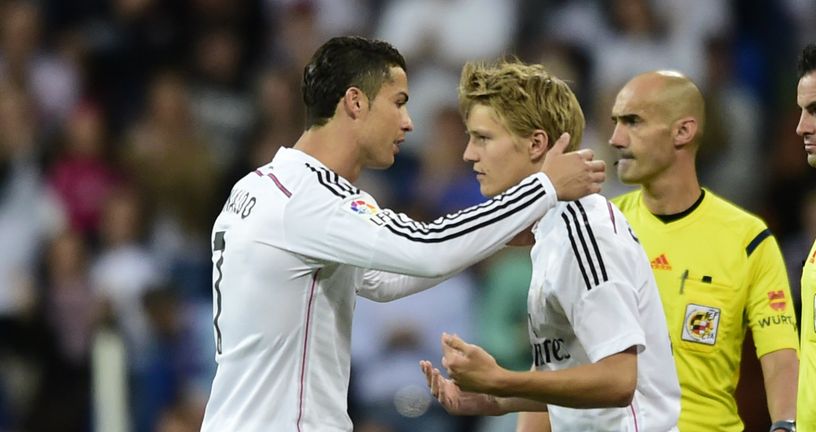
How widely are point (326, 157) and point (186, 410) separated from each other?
Result: 163 inches

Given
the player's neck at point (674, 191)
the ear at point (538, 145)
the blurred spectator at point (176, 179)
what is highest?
the blurred spectator at point (176, 179)

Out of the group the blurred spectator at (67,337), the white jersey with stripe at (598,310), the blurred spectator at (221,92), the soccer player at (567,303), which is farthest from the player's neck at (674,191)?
the blurred spectator at (221,92)

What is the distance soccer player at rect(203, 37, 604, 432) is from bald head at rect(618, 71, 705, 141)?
136 cm

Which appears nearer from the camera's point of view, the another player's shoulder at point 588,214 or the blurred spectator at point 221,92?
the another player's shoulder at point 588,214

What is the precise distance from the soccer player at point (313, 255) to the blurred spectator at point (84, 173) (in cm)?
531

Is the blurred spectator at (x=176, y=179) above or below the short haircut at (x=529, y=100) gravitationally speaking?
above

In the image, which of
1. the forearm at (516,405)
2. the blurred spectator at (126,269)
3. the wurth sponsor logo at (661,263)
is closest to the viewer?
the forearm at (516,405)

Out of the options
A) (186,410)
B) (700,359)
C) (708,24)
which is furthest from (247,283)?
(708,24)

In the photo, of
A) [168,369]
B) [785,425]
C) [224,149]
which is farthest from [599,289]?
[224,149]

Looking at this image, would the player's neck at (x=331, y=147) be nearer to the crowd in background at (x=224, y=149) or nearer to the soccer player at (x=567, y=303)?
the soccer player at (x=567, y=303)

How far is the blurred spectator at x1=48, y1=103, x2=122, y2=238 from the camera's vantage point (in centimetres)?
948

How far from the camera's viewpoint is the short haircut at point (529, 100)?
13.8 feet

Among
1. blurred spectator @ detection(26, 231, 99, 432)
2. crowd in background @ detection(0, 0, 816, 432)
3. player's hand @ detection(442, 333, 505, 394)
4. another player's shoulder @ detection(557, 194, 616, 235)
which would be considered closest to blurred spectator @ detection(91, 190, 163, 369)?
crowd in background @ detection(0, 0, 816, 432)

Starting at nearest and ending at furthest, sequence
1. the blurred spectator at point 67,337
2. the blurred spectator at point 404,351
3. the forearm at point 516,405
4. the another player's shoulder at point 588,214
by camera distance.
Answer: the another player's shoulder at point 588,214 < the forearm at point 516,405 < the blurred spectator at point 404,351 < the blurred spectator at point 67,337
